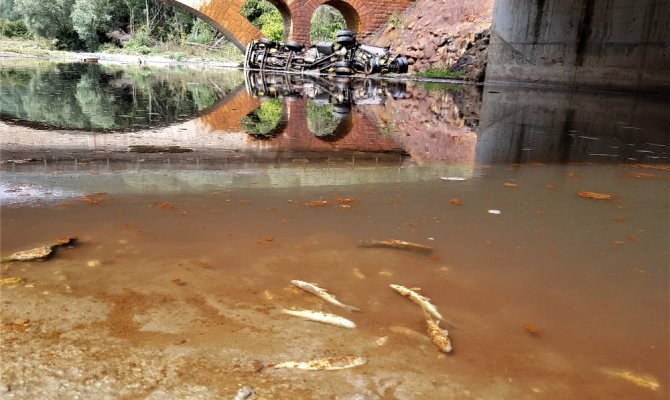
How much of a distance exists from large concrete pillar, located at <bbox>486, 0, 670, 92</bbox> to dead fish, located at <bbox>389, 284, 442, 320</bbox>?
11.8 meters

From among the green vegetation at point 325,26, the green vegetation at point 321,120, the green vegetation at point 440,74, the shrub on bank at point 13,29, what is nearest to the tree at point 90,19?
the shrub on bank at point 13,29

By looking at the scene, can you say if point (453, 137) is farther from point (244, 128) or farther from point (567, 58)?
point (567, 58)

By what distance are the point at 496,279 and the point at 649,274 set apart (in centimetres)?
50

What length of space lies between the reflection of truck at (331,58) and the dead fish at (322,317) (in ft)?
48.3

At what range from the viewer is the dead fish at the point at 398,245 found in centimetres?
177

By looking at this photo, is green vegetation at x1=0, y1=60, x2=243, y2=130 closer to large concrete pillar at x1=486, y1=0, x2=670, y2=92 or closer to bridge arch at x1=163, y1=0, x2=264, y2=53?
large concrete pillar at x1=486, y1=0, x2=670, y2=92

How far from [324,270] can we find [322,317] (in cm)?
30

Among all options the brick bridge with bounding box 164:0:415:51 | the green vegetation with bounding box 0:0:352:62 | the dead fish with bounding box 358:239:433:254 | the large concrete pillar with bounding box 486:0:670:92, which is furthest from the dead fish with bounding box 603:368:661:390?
the green vegetation with bounding box 0:0:352:62

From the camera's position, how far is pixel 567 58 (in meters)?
12.9

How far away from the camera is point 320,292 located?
55.9 inches

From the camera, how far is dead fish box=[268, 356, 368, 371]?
1.08m

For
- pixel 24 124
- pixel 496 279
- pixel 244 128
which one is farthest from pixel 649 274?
pixel 24 124

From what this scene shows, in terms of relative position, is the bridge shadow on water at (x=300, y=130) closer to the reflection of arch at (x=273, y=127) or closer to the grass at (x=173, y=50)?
the reflection of arch at (x=273, y=127)

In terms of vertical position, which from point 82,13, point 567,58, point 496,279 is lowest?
point 496,279
